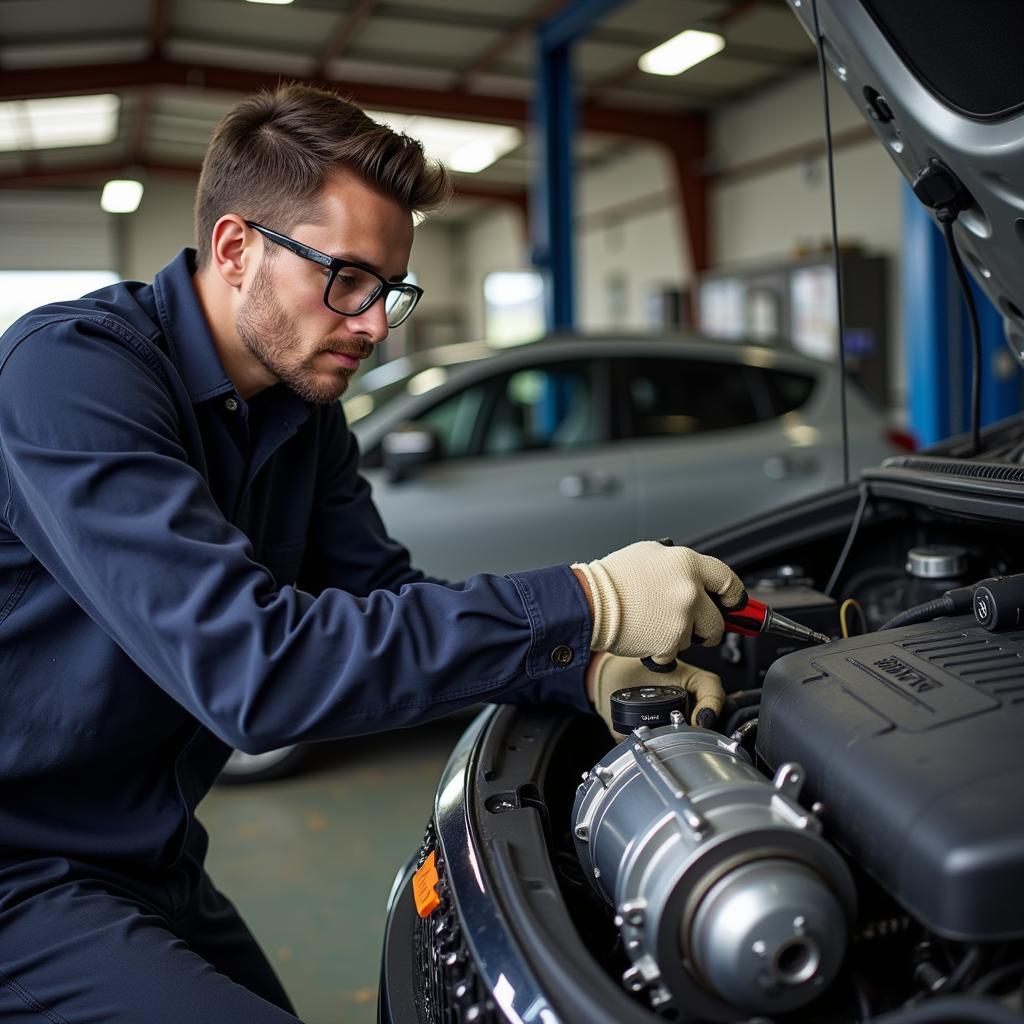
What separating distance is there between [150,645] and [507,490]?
280 centimetres

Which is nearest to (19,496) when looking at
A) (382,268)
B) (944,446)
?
(382,268)

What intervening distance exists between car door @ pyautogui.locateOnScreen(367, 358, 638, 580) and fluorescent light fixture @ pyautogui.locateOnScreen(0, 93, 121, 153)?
27.5 ft

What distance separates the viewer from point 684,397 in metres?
→ 4.35

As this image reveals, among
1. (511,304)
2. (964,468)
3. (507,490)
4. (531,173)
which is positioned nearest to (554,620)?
(964,468)

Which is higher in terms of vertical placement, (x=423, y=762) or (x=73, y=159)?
(x=73, y=159)

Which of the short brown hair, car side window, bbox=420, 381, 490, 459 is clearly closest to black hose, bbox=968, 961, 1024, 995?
the short brown hair

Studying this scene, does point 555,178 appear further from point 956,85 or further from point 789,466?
point 956,85

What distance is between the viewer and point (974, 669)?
1.13m

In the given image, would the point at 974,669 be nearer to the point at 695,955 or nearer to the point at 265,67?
the point at 695,955

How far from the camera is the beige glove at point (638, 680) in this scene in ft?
4.79

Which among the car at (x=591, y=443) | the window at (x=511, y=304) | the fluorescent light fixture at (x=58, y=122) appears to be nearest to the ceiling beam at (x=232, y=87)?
the fluorescent light fixture at (x=58, y=122)

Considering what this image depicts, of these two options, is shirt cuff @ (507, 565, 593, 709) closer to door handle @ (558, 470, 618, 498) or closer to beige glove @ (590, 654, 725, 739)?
beige glove @ (590, 654, 725, 739)

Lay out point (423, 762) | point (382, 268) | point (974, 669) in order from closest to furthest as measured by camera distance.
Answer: point (974, 669) < point (382, 268) < point (423, 762)

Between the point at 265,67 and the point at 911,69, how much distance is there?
934 cm
